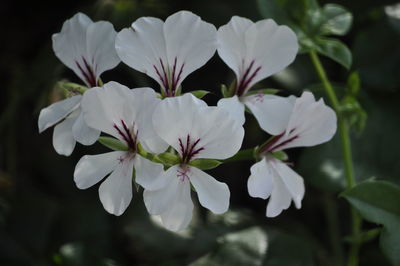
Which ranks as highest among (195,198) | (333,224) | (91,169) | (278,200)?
(91,169)

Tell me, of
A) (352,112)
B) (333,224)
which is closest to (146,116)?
(352,112)

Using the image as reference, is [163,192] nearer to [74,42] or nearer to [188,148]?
[188,148]

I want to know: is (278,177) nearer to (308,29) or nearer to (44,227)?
(308,29)

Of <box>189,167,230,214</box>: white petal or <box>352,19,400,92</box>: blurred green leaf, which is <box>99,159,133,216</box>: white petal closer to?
<box>189,167,230,214</box>: white petal

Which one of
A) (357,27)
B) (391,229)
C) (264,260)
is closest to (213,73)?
(357,27)

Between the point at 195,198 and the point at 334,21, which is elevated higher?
the point at 334,21

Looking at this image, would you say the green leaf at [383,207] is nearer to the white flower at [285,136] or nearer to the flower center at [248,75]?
the white flower at [285,136]

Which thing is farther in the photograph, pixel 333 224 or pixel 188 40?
pixel 333 224
